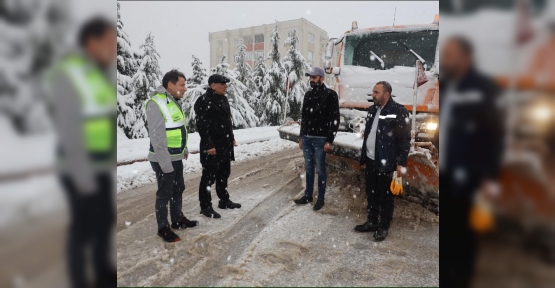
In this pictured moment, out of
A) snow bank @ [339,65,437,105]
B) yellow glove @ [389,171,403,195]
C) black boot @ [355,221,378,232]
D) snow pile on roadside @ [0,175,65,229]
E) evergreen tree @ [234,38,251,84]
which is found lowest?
black boot @ [355,221,378,232]

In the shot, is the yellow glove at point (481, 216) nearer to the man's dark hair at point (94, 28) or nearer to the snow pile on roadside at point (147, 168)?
the man's dark hair at point (94, 28)

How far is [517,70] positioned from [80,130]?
1.13 metres

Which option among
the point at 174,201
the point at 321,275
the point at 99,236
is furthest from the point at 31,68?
the point at 174,201

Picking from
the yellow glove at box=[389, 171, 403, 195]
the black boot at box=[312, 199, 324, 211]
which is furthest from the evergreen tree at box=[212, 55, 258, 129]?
the yellow glove at box=[389, 171, 403, 195]

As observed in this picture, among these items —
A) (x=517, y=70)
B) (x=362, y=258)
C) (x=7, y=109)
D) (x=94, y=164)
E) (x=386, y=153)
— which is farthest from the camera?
(x=386, y=153)

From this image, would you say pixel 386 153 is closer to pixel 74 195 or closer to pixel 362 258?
pixel 362 258

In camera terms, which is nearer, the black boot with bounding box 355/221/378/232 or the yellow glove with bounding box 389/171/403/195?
the yellow glove with bounding box 389/171/403/195

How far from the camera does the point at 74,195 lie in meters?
0.79

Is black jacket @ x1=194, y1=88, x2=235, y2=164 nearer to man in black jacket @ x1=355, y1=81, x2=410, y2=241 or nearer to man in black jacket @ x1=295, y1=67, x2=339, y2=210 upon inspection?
man in black jacket @ x1=295, y1=67, x2=339, y2=210

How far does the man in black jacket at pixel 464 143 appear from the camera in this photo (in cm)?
80

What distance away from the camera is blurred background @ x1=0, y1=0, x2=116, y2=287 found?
0.65m

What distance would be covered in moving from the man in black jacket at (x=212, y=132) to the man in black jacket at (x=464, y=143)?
132 inches

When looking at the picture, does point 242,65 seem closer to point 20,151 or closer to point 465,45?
point 465,45

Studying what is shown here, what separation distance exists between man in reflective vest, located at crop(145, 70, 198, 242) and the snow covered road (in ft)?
1.26
